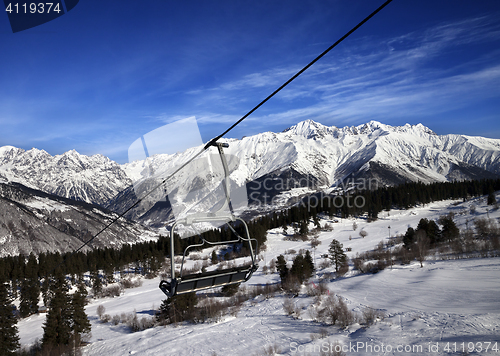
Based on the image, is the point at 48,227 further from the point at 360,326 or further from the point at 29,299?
the point at 360,326

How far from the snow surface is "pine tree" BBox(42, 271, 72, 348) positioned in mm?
3061

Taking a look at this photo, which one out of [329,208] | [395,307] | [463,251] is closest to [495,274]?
[395,307]

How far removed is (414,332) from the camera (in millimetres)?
24344

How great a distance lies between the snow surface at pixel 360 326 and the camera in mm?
23453

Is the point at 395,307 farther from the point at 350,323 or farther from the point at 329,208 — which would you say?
the point at 329,208

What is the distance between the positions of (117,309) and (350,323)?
1476 inches

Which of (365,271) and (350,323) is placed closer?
(350,323)

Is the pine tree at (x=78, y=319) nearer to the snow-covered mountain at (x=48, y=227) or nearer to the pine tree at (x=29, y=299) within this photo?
the pine tree at (x=29, y=299)

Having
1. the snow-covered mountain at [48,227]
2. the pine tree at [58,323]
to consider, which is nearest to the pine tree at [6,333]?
the pine tree at [58,323]

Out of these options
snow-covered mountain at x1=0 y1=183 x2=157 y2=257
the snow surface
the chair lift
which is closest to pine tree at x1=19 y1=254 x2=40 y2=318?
the snow surface

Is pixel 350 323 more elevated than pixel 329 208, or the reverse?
pixel 329 208

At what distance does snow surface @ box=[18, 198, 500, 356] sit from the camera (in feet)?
76.9

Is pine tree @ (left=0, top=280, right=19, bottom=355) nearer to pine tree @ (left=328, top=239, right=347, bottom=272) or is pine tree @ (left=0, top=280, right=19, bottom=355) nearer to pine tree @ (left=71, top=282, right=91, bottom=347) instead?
pine tree @ (left=71, top=282, right=91, bottom=347)

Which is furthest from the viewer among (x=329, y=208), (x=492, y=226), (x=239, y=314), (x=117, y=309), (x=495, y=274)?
(x=329, y=208)
